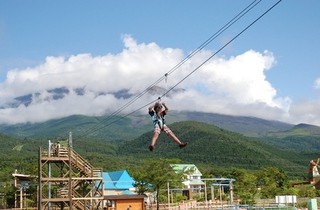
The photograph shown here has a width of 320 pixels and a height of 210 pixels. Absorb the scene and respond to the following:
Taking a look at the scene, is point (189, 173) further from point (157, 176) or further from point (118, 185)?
point (157, 176)

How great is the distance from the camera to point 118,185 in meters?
82.8

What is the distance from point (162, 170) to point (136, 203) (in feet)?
41.1

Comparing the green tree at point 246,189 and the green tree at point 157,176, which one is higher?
the green tree at point 157,176

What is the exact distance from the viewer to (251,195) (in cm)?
6078

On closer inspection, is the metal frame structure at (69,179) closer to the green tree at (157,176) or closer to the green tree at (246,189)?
the green tree at (157,176)

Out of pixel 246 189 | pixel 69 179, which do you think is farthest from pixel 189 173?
pixel 69 179

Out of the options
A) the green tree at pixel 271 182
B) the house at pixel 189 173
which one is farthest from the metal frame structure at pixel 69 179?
the green tree at pixel 271 182

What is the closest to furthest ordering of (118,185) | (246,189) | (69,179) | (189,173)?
(69,179) < (246,189) < (189,173) < (118,185)

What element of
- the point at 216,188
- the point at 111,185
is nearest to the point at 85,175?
the point at 111,185

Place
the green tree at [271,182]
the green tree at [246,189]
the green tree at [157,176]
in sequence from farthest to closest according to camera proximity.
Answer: the green tree at [271,182] → the green tree at [246,189] → the green tree at [157,176]

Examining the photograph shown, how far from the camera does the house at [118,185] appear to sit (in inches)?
3222

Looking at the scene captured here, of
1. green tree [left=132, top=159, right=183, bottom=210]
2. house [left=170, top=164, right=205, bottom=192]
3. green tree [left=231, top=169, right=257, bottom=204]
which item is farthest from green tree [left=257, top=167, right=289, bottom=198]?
green tree [left=132, top=159, right=183, bottom=210]

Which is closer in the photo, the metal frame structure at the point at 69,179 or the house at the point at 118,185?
the metal frame structure at the point at 69,179

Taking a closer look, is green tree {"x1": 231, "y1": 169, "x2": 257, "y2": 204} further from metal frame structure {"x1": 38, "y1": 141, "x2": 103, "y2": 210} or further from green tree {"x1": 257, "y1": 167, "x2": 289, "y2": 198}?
metal frame structure {"x1": 38, "y1": 141, "x2": 103, "y2": 210}
